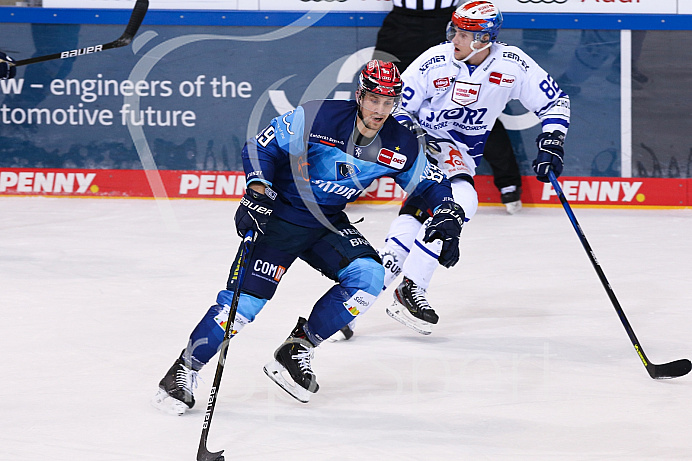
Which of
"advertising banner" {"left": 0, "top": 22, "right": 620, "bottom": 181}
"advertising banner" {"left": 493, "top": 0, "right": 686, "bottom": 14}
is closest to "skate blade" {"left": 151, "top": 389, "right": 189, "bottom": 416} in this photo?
"advertising banner" {"left": 0, "top": 22, "right": 620, "bottom": 181}

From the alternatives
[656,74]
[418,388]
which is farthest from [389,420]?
[656,74]

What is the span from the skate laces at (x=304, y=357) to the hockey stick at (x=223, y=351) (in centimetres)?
33

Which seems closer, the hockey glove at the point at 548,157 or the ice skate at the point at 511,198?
the hockey glove at the point at 548,157

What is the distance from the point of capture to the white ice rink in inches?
132

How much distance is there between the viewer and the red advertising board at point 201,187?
7.95 meters

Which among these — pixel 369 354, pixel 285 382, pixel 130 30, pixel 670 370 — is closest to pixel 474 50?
pixel 369 354

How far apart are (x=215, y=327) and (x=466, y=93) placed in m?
2.22

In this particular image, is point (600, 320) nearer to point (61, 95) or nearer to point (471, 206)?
point (471, 206)

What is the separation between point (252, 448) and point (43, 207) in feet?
16.7

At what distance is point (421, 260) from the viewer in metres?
4.86

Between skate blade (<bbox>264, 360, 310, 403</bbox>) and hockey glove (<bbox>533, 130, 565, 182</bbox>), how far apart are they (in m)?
1.66

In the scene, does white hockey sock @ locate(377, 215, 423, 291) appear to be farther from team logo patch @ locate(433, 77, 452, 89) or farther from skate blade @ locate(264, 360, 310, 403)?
skate blade @ locate(264, 360, 310, 403)

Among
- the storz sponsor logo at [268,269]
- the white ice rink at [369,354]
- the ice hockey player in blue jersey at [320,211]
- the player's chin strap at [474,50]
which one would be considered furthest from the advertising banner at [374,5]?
the storz sponsor logo at [268,269]

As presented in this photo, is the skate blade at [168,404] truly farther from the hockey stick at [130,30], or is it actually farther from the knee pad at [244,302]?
the hockey stick at [130,30]
